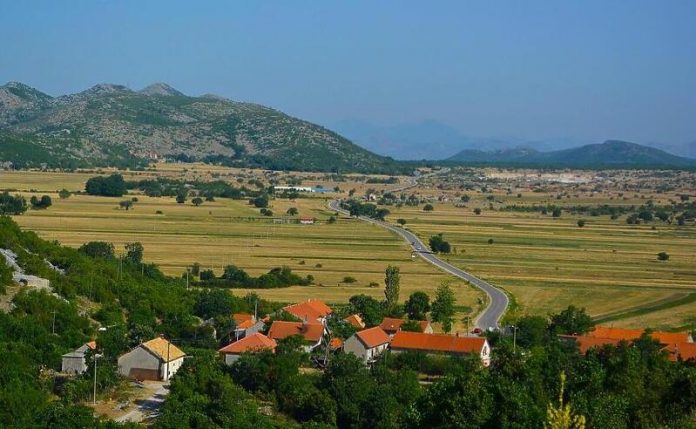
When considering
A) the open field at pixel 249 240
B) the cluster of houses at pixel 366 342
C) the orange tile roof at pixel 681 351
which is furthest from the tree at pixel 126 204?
the orange tile roof at pixel 681 351

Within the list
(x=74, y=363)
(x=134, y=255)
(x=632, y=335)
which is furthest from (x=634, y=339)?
(x=134, y=255)

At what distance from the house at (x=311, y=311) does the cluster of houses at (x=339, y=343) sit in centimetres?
19

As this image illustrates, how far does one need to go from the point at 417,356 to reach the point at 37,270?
1801cm

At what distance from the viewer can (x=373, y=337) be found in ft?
Answer: 128

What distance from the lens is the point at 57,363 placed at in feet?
117

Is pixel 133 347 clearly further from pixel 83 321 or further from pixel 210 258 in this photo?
pixel 210 258

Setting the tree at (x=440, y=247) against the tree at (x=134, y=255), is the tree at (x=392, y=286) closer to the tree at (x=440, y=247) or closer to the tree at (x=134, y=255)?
the tree at (x=134, y=255)

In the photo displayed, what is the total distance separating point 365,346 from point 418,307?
963 cm

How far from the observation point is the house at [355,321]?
1669 inches

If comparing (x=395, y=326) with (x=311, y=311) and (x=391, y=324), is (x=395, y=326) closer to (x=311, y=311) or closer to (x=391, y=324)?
(x=391, y=324)

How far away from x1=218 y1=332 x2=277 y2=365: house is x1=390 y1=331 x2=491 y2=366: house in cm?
461

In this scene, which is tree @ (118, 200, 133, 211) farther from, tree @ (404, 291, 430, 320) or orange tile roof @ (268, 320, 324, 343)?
orange tile roof @ (268, 320, 324, 343)

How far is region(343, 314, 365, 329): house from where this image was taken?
42.4 meters

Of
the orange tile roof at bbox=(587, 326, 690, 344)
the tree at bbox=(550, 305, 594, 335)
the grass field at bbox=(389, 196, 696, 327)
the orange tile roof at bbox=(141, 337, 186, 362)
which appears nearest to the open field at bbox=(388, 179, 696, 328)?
the grass field at bbox=(389, 196, 696, 327)
